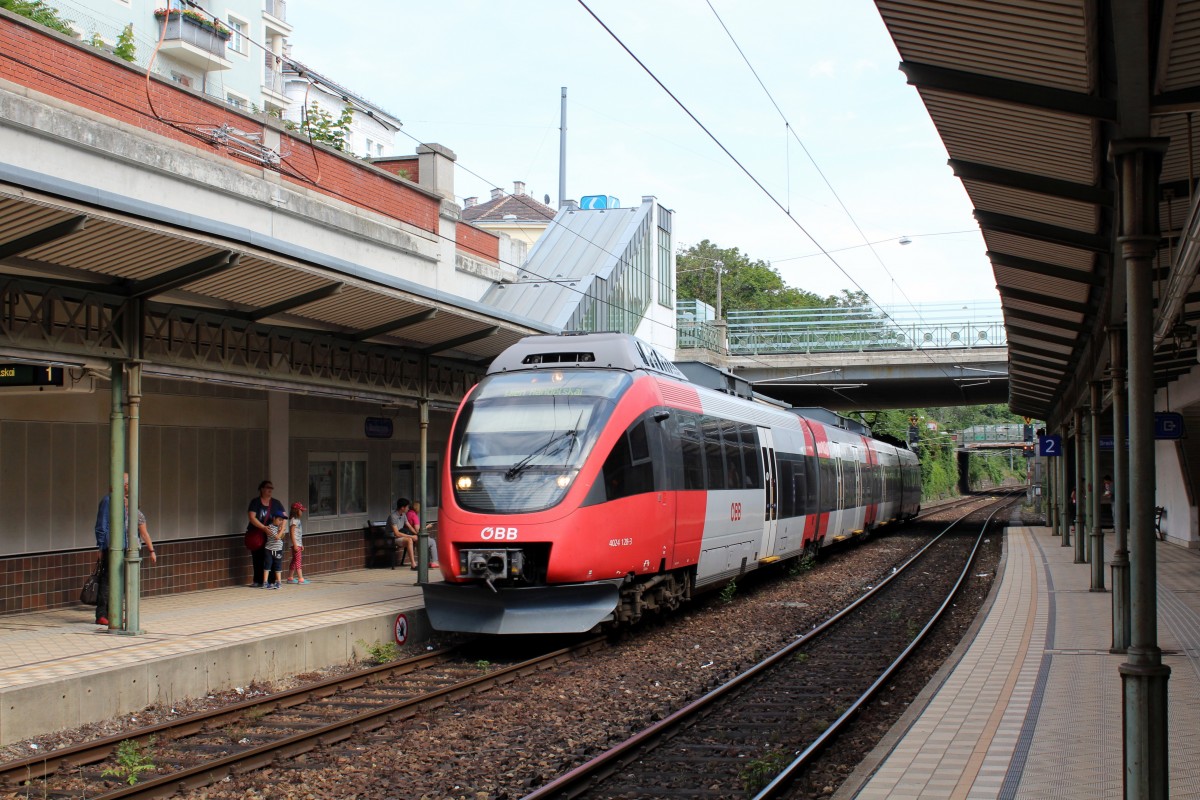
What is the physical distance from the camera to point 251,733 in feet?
29.1

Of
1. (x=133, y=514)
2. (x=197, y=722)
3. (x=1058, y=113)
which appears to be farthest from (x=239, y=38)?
(x=1058, y=113)

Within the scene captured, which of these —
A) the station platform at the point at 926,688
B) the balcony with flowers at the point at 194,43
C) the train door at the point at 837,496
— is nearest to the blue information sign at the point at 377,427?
the station platform at the point at 926,688

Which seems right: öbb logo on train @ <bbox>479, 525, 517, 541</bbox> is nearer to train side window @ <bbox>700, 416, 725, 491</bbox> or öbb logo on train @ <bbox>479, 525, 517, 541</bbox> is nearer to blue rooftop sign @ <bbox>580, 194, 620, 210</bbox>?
train side window @ <bbox>700, 416, 725, 491</bbox>

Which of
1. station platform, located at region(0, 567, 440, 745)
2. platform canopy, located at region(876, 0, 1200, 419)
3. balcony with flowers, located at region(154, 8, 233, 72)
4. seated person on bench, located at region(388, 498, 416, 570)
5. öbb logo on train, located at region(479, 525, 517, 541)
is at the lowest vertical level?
station platform, located at region(0, 567, 440, 745)

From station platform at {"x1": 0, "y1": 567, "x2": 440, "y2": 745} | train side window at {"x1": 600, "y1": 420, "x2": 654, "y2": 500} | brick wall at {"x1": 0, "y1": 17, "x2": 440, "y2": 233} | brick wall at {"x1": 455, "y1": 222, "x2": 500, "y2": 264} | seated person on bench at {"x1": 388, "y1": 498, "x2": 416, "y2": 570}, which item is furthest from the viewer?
brick wall at {"x1": 455, "y1": 222, "x2": 500, "y2": 264}

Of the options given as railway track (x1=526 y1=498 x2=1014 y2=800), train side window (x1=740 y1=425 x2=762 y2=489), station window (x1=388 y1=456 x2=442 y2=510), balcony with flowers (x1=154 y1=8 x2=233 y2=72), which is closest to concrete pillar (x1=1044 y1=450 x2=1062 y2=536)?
train side window (x1=740 y1=425 x2=762 y2=489)

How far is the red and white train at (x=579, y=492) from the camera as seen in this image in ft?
38.2

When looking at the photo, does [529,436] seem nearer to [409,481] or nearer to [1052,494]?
[409,481]

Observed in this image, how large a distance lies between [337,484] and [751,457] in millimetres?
6704

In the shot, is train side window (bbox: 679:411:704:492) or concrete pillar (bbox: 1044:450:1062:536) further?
concrete pillar (bbox: 1044:450:1062:536)

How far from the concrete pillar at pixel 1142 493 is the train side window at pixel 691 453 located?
8474 mm

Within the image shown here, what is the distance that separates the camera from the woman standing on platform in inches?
602

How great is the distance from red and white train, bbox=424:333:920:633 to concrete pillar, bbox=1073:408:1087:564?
8.39 m

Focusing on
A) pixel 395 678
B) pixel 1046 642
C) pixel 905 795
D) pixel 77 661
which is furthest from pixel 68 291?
pixel 1046 642
